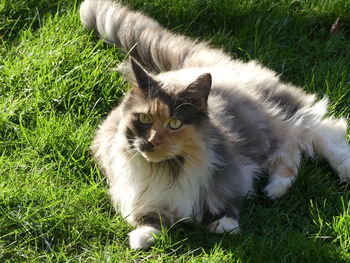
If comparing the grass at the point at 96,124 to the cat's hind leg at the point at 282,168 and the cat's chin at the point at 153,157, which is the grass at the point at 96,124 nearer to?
the cat's hind leg at the point at 282,168

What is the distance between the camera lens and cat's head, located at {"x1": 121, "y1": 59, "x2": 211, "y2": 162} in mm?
3807

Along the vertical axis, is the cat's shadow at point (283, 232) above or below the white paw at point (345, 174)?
below

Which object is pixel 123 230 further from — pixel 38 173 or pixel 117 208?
pixel 38 173

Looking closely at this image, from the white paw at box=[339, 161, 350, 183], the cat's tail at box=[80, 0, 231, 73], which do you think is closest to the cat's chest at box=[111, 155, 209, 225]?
the white paw at box=[339, 161, 350, 183]

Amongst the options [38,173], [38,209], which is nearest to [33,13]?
[38,173]

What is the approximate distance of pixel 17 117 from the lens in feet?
15.7

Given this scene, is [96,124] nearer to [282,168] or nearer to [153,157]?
[153,157]

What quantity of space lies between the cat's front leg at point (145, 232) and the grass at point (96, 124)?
0.05 metres

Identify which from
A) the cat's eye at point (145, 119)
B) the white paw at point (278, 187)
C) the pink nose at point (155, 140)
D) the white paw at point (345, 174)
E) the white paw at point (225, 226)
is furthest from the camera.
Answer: the white paw at point (345, 174)

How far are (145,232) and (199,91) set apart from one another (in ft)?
A: 2.93

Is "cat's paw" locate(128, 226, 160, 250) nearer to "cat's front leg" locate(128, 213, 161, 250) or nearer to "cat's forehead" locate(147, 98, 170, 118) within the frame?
"cat's front leg" locate(128, 213, 161, 250)

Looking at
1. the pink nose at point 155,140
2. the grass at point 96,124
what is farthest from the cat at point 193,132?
the grass at point 96,124

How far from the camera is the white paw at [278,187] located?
173 inches

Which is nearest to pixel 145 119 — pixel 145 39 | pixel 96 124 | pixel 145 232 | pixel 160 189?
pixel 160 189
